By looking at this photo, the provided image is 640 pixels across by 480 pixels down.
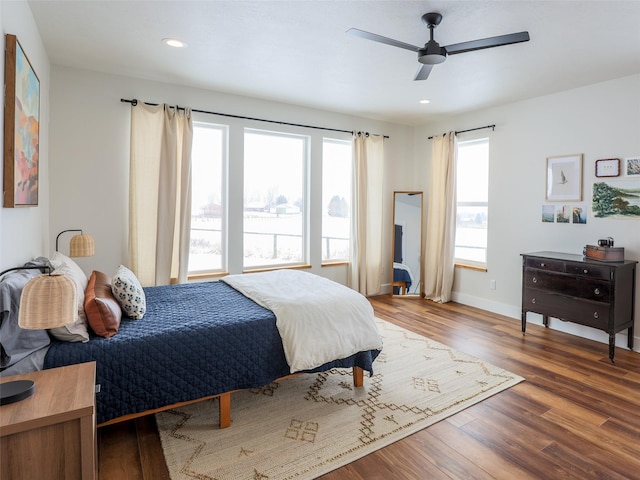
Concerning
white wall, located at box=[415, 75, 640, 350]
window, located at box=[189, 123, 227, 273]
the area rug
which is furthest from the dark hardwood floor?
window, located at box=[189, 123, 227, 273]

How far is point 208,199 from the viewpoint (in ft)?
14.6

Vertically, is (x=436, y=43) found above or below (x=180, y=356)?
above

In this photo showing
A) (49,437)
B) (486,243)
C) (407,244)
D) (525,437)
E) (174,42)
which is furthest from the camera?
(407,244)

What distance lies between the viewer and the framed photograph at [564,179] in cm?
404

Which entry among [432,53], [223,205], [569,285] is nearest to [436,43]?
[432,53]

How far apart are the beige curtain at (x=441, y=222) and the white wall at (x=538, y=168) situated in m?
0.22

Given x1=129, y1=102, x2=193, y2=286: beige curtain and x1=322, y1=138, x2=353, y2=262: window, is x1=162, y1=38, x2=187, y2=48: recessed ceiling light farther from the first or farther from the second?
x1=322, y1=138, x2=353, y2=262: window

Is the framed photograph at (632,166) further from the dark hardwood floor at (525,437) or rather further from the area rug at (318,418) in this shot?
the area rug at (318,418)

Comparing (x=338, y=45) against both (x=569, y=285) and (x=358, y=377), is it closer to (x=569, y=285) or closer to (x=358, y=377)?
(x=358, y=377)

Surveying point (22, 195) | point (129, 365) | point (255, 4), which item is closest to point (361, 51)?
point (255, 4)

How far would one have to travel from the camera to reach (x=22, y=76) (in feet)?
7.09

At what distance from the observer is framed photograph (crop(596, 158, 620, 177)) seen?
3727 mm

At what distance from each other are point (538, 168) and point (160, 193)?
4244mm

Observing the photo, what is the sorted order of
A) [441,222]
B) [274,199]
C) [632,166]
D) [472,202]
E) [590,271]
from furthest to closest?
[441,222] → [472,202] → [274,199] → [632,166] → [590,271]
